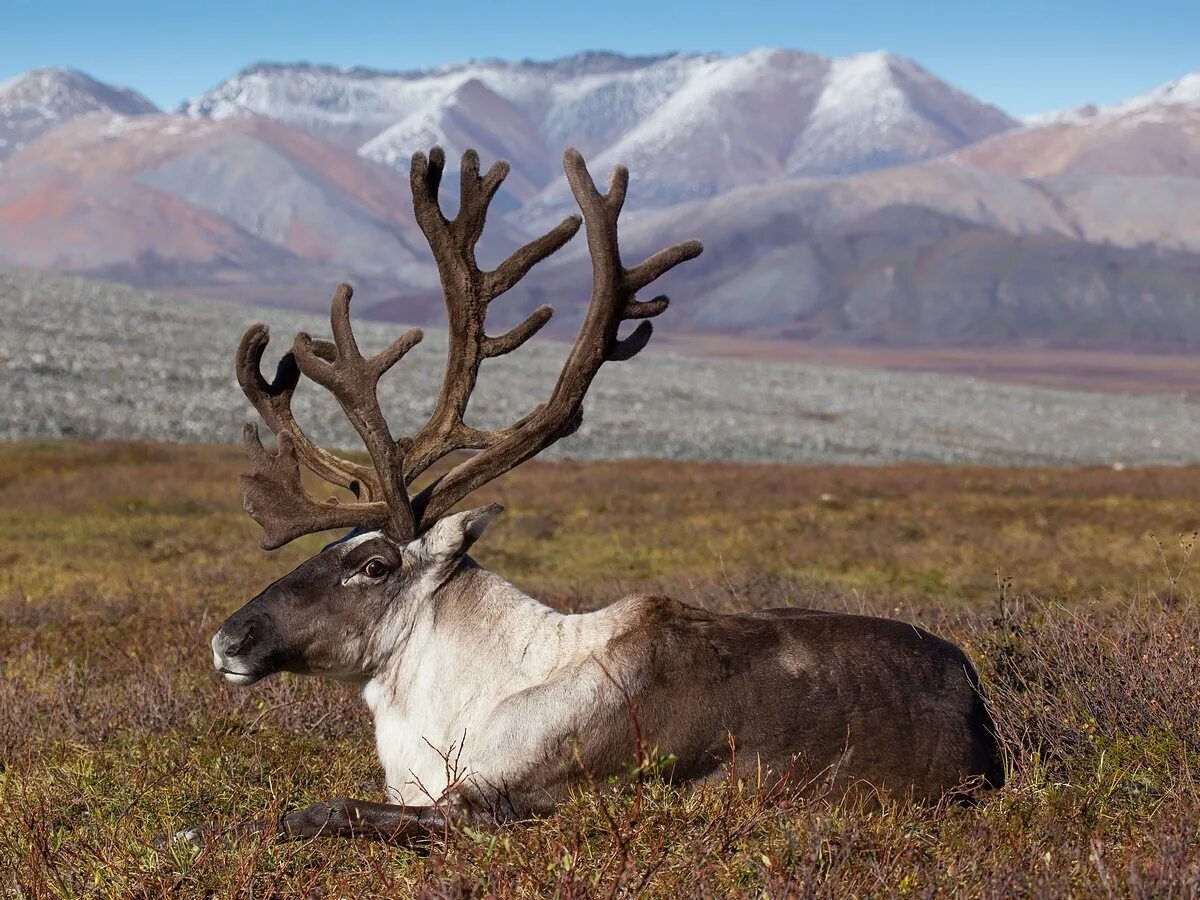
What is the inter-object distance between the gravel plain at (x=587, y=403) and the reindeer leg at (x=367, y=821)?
3543 cm

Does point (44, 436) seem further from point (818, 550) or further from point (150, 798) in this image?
point (150, 798)

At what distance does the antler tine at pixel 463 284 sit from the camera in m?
7.37

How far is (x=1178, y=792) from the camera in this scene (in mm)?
5859

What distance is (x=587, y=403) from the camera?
187ft

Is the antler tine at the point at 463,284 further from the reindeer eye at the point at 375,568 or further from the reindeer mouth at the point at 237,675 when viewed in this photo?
the reindeer mouth at the point at 237,675

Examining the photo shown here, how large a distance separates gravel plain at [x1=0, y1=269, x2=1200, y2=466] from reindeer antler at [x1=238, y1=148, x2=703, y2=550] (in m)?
33.6

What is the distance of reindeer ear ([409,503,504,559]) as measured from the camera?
671 cm

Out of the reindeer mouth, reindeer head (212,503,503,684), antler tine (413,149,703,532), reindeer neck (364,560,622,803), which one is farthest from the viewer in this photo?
antler tine (413,149,703,532)

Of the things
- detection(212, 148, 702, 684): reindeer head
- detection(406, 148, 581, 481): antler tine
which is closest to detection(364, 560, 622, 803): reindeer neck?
detection(212, 148, 702, 684): reindeer head

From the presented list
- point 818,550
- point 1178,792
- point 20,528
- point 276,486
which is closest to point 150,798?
point 276,486

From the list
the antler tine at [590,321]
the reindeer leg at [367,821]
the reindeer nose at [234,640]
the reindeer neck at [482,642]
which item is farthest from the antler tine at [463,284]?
the reindeer leg at [367,821]

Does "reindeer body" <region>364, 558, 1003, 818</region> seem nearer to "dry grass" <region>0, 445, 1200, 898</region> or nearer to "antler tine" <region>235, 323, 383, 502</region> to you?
"dry grass" <region>0, 445, 1200, 898</region>

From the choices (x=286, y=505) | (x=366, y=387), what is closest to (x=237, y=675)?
(x=286, y=505)

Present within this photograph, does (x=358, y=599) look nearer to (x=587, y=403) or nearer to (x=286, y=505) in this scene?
(x=286, y=505)
